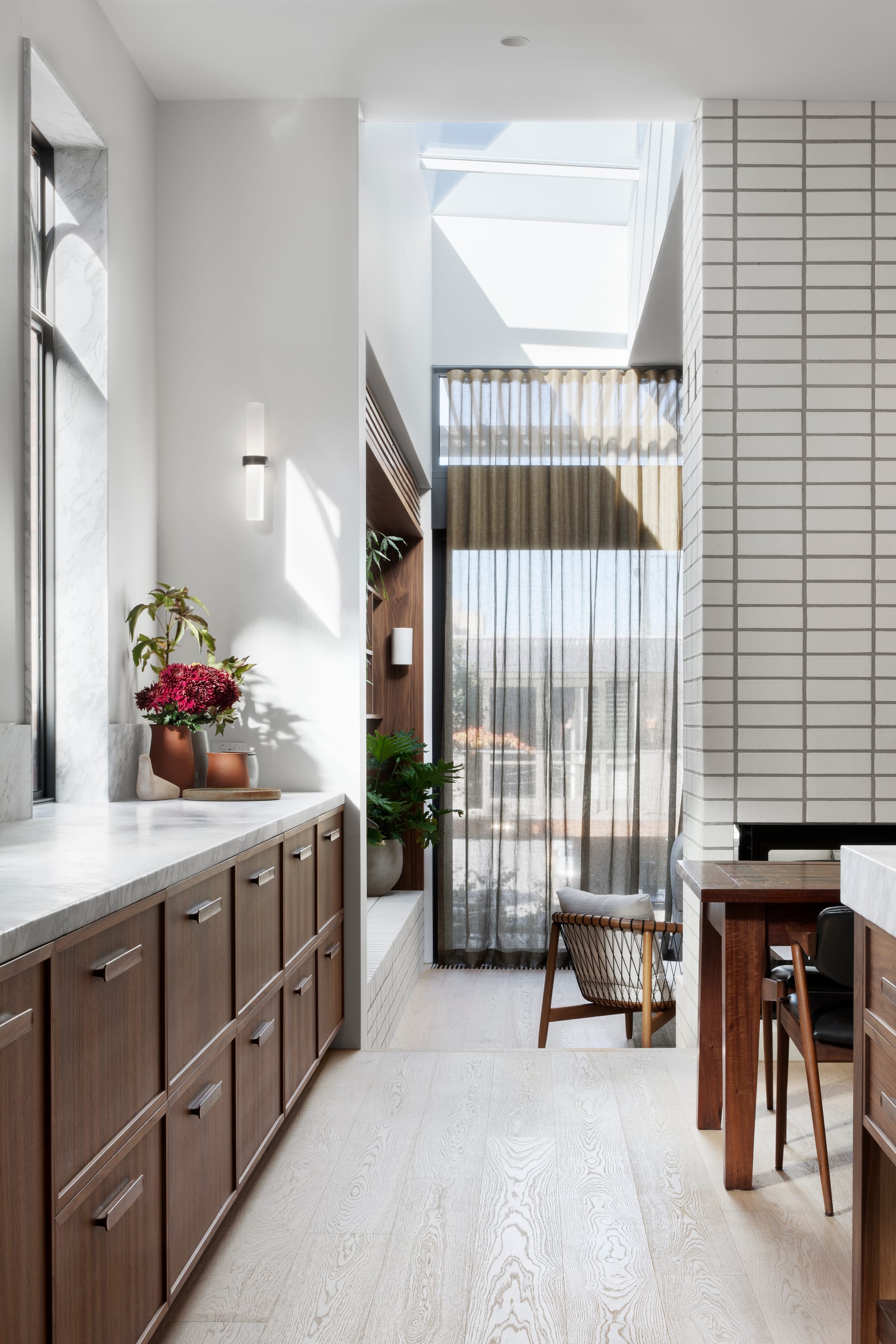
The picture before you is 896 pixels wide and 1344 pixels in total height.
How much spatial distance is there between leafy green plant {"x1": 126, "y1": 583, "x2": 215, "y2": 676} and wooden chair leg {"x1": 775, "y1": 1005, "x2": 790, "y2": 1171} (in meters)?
1.78

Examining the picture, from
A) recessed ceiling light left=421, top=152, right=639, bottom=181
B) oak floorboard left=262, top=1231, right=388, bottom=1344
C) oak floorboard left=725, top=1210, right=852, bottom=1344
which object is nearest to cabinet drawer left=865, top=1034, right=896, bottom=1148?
oak floorboard left=725, top=1210, right=852, bottom=1344

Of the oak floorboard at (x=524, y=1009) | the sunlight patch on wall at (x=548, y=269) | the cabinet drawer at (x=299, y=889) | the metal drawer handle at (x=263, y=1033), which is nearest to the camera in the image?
the metal drawer handle at (x=263, y=1033)

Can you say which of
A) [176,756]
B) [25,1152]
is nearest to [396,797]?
[176,756]

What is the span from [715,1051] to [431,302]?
15.2ft

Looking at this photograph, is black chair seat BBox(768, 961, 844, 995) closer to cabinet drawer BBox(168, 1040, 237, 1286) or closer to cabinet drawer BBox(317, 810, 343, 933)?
cabinet drawer BBox(317, 810, 343, 933)

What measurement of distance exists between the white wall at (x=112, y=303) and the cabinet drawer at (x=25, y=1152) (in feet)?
4.04

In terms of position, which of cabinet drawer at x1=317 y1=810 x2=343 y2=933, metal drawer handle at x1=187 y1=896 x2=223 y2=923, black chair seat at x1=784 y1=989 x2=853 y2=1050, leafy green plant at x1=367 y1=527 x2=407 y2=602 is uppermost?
leafy green plant at x1=367 y1=527 x2=407 y2=602

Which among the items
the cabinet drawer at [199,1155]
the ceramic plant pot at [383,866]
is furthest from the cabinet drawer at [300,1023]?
the ceramic plant pot at [383,866]

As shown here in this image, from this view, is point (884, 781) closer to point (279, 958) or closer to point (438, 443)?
point (279, 958)

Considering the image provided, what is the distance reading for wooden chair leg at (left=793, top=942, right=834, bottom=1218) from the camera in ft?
7.09

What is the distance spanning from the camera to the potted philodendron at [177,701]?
2881mm

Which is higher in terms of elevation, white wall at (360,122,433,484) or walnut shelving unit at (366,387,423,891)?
white wall at (360,122,433,484)

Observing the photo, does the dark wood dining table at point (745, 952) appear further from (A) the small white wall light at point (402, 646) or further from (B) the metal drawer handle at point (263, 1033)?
(A) the small white wall light at point (402, 646)

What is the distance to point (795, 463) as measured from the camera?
335 centimetres
